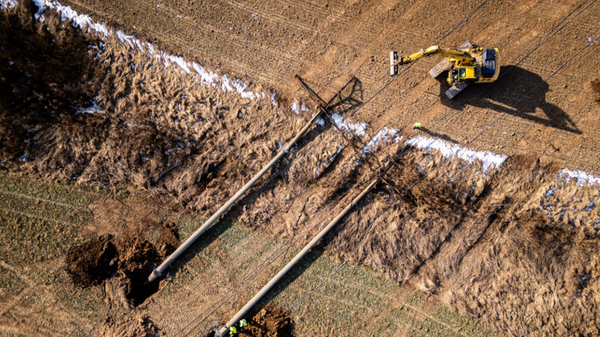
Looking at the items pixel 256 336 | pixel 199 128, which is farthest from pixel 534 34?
pixel 256 336

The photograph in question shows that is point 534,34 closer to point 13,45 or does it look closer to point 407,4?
point 407,4

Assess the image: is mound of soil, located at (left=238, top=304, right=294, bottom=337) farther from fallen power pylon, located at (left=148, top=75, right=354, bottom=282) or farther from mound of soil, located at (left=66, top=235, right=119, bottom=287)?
mound of soil, located at (left=66, top=235, right=119, bottom=287)

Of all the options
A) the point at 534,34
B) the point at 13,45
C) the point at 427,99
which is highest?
the point at 13,45

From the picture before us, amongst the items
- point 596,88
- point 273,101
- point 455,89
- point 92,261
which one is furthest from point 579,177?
point 92,261

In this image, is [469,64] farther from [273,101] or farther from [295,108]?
[273,101]

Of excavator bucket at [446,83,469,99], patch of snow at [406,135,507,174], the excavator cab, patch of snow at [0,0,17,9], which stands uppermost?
patch of snow at [0,0,17,9]

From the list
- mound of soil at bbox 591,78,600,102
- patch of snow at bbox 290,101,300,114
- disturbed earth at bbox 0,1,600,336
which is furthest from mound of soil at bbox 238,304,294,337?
mound of soil at bbox 591,78,600,102
